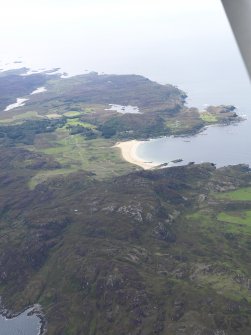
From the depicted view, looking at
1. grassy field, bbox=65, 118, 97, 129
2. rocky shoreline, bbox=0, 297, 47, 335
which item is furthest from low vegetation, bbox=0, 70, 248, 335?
grassy field, bbox=65, 118, 97, 129

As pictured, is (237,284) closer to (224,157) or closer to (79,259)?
(79,259)

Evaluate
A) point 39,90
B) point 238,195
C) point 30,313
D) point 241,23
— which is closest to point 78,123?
point 238,195

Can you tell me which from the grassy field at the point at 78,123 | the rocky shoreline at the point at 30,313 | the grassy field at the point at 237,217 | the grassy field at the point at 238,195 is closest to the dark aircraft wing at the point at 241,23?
the rocky shoreline at the point at 30,313

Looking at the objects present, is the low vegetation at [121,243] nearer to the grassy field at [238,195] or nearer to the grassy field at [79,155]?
the grassy field at [238,195]

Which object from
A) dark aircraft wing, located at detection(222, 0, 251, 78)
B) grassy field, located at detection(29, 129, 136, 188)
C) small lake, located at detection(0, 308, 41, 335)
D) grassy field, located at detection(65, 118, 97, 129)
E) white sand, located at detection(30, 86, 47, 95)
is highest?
dark aircraft wing, located at detection(222, 0, 251, 78)

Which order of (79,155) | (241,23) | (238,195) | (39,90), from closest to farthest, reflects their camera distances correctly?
(241,23), (238,195), (79,155), (39,90)

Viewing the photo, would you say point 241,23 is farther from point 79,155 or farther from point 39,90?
point 39,90

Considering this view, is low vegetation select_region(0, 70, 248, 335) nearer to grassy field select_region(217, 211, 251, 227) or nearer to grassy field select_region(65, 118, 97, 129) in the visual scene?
grassy field select_region(217, 211, 251, 227)

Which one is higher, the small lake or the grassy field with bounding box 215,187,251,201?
the small lake
